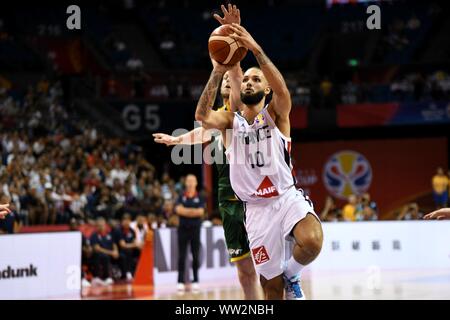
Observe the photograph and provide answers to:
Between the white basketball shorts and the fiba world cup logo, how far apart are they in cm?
1928

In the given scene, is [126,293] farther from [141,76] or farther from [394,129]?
[394,129]

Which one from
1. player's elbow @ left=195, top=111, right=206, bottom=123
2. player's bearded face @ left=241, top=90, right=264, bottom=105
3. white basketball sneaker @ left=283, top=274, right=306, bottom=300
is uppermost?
player's bearded face @ left=241, top=90, right=264, bottom=105

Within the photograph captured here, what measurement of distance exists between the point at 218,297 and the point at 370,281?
3.10 m

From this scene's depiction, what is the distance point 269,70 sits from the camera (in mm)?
6270

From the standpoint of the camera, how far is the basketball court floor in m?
11.0

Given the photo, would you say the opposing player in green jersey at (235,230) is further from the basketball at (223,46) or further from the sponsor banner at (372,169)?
the sponsor banner at (372,169)

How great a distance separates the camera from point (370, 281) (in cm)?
1314

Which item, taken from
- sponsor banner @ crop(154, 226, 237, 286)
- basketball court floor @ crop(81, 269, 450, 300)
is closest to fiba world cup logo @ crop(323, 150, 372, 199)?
basketball court floor @ crop(81, 269, 450, 300)

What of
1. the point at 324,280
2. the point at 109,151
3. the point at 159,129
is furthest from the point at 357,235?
the point at 159,129

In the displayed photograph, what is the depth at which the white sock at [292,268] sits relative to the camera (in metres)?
6.49

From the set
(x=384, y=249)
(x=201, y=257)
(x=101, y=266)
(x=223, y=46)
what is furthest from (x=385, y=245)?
(x=223, y=46)

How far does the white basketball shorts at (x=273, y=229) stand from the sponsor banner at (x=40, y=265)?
5.78 meters

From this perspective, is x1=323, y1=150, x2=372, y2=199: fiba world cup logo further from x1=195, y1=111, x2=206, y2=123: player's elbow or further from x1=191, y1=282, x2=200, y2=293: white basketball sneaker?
x1=195, y1=111, x2=206, y2=123: player's elbow

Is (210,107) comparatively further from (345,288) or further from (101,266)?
(101,266)
